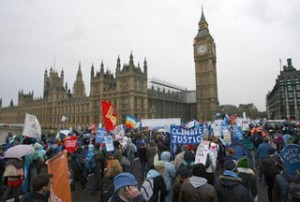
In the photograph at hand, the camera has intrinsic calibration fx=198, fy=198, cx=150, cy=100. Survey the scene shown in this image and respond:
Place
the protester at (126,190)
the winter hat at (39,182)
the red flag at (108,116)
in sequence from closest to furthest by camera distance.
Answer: the protester at (126,190) < the winter hat at (39,182) < the red flag at (108,116)

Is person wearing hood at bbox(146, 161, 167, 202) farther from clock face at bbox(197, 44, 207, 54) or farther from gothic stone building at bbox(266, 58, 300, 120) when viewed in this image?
gothic stone building at bbox(266, 58, 300, 120)

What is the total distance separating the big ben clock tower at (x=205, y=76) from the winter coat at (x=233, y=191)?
183ft

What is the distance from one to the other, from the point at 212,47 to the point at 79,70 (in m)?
52.2

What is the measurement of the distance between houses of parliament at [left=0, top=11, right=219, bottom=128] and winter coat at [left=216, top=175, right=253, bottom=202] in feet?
116

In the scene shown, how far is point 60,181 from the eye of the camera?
9.06 ft

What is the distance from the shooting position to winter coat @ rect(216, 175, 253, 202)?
2.95 metres

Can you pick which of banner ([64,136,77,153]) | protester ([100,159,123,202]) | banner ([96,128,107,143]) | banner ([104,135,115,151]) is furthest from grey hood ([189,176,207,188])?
banner ([96,128,107,143])

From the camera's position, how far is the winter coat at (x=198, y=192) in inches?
108

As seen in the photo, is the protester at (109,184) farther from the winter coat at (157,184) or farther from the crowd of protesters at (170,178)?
the winter coat at (157,184)

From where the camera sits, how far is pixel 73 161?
7266 mm

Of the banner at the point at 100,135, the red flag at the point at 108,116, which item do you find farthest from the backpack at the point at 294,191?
the red flag at the point at 108,116

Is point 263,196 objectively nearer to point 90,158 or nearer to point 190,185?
point 190,185

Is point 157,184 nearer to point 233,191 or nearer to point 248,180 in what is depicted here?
point 233,191

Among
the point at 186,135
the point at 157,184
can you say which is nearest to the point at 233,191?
the point at 157,184
